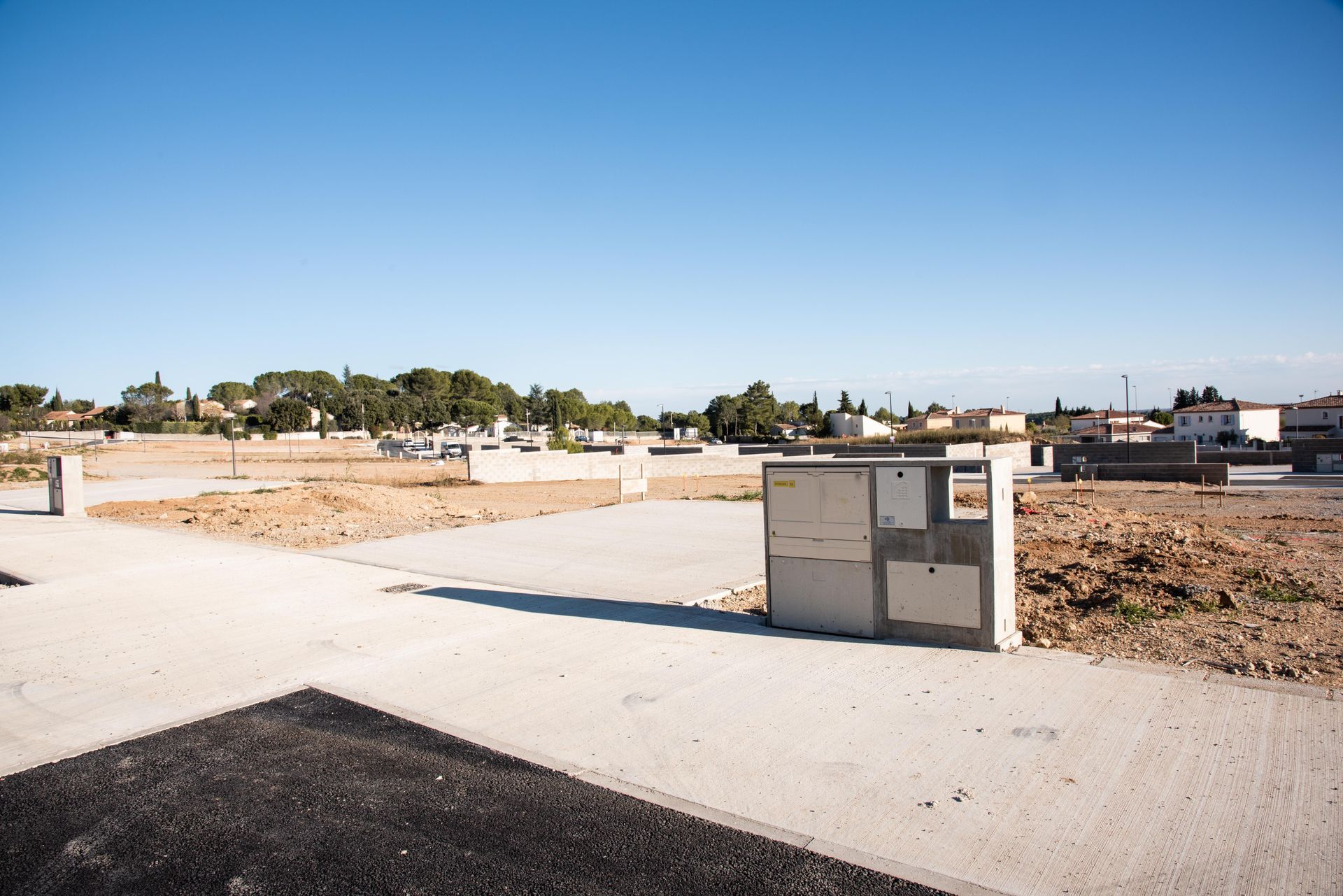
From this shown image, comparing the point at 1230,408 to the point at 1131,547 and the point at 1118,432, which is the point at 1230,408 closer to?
the point at 1118,432

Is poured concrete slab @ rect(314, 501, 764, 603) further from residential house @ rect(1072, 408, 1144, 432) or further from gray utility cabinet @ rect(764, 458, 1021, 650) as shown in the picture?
residential house @ rect(1072, 408, 1144, 432)

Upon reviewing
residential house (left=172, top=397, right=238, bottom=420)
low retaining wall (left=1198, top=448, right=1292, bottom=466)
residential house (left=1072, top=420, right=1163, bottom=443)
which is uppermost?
residential house (left=172, top=397, right=238, bottom=420)

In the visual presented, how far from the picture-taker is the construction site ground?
6.96 metres

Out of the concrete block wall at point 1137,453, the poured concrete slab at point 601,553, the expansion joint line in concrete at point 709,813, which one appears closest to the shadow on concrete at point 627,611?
the poured concrete slab at point 601,553

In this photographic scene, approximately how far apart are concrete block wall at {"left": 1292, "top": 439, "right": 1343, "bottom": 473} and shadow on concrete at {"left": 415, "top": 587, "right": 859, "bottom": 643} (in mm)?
37091

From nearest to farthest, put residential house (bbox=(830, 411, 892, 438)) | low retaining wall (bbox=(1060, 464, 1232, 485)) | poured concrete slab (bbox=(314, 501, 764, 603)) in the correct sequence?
poured concrete slab (bbox=(314, 501, 764, 603)) < low retaining wall (bbox=(1060, 464, 1232, 485)) < residential house (bbox=(830, 411, 892, 438))

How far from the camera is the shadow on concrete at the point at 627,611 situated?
25.0 feet

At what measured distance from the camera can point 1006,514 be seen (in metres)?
6.68

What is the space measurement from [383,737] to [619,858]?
2.20 meters

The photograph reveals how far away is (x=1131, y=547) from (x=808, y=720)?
841 centimetres

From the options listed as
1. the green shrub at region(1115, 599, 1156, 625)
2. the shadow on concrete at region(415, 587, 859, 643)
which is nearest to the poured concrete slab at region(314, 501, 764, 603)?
the shadow on concrete at region(415, 587, 859, 643)

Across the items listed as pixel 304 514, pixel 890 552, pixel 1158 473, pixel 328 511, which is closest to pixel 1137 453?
pixel 1158 473

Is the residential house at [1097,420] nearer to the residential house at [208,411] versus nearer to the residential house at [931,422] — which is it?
the residential house at [931,422]

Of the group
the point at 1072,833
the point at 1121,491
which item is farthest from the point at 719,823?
the point at 1121,491
